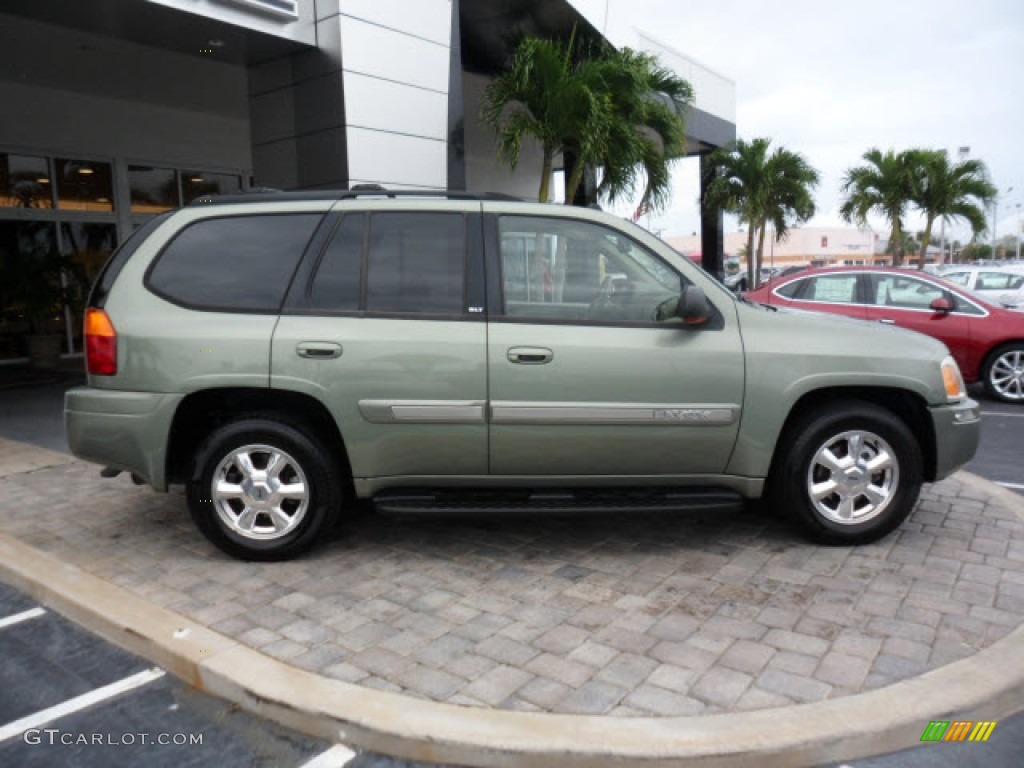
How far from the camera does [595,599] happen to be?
3607mm

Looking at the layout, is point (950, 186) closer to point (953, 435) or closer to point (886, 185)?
point (886, 185)

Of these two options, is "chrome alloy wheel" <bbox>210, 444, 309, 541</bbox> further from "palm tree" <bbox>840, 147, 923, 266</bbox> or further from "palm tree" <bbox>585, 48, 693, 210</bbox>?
"palm tree" <bbox>840, 147, 923, 266</bbox>

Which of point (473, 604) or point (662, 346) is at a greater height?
point (662, 346)

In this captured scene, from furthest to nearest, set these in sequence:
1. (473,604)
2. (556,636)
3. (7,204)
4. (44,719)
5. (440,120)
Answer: (7,204)
(440,120)
(473,604)
(556,636)
(44,719)

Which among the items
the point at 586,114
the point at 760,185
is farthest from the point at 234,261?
the point at 760,185

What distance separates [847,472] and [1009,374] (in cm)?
618

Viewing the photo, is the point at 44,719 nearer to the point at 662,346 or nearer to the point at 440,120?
the point at 662,346

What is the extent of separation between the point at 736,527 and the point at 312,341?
8.52 feet

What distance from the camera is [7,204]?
13078 millimetres

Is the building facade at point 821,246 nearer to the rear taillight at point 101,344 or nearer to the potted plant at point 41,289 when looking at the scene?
the potted plant at point 41,289

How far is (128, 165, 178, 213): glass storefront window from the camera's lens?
14.6m

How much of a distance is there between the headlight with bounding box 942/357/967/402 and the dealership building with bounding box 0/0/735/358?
6.56 meters

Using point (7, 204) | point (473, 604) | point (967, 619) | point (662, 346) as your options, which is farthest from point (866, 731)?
point (7, 204)
